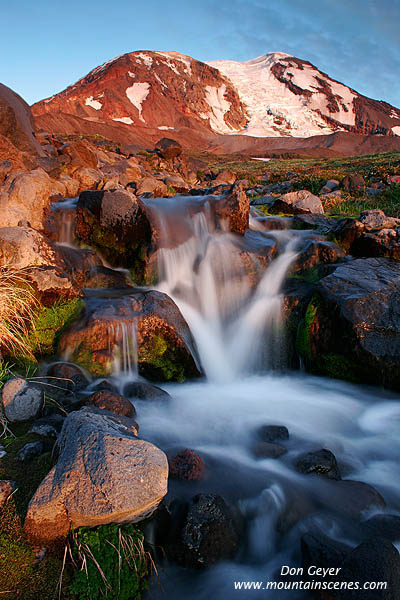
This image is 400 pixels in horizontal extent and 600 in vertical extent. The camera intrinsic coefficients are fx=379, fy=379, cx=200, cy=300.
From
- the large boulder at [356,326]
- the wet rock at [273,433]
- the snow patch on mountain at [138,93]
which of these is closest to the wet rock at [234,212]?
the large boulder at [356,326]

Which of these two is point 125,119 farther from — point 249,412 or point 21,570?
point 21,570

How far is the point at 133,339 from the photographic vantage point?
5941 millimetres

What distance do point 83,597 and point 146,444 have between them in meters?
0.90

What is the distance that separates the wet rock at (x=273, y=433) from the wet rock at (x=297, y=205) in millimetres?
8845

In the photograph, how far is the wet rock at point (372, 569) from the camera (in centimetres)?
217

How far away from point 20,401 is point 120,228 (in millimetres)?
5456

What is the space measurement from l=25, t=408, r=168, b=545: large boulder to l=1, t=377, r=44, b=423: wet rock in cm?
128

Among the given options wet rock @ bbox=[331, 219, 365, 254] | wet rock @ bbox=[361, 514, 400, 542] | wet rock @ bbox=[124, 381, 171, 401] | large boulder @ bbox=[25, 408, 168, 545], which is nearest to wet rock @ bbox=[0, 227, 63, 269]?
wet rock @ bbox=[124, 381, 171, 401]

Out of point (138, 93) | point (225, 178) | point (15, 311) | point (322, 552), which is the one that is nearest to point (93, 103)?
point (138, 93)

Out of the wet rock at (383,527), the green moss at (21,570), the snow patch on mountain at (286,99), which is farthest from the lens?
the snow patch on mountain at (286,99)

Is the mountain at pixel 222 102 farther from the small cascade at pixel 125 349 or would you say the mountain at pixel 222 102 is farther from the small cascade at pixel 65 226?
the small cascade at pixel 125 349

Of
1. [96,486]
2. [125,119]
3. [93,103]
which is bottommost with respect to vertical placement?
[96,486]

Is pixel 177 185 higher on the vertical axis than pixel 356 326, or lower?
higher

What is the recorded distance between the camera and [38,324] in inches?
231
